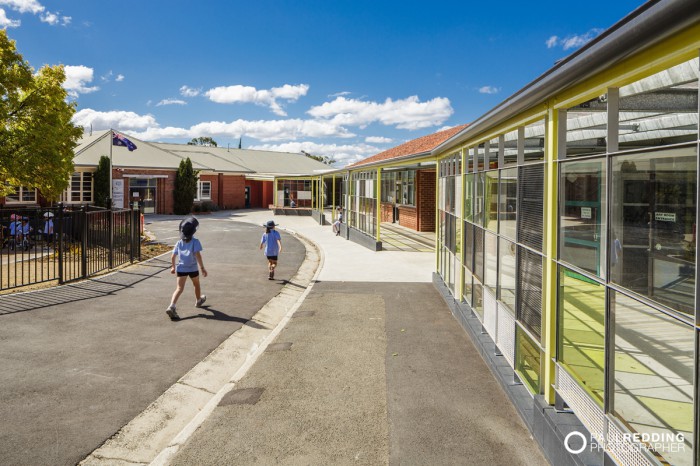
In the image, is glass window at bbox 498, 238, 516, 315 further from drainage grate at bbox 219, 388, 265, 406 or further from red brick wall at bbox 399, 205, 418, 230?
red brick wall at bbox 399, 205, 418, 230

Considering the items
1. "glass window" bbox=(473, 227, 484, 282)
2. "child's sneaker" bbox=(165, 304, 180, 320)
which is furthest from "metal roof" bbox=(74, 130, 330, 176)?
"glass window" bbox=(473, 227, 484, 282)

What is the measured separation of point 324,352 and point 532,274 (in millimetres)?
3483

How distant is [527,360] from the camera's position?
17.6ft

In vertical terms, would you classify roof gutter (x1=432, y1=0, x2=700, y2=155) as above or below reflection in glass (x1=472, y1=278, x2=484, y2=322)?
above

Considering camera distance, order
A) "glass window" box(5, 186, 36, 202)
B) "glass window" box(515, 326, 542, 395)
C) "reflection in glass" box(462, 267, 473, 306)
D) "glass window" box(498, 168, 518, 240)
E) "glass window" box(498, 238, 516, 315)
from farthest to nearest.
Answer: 1. "glass window" box(5, 186, 36, 202)
2. "reflection in glass" box(462, 267, 473, 306)
3. "glass window" box(498, 238, 516, 315)
4. "glass window" box(498, 168, 518, 240)
5. "glass window" box(515, 326, 542, 395)

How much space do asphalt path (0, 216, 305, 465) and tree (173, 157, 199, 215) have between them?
2712 cm

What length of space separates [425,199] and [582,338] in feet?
68.3

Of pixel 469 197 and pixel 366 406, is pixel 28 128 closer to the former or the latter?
pixel 469 197

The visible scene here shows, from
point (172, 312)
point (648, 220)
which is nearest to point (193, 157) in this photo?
point (172, 312)

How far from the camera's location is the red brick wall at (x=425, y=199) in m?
Answer: 25.6

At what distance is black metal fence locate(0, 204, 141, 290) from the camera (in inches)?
447

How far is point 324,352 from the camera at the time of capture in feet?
23.8

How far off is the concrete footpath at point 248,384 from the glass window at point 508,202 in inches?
78.0

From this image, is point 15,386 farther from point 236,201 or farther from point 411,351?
point 236,201
